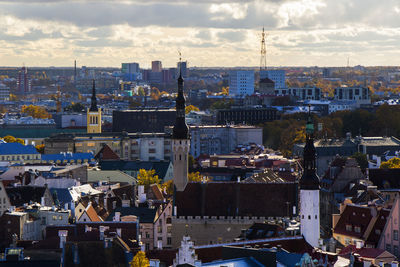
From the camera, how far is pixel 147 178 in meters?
123

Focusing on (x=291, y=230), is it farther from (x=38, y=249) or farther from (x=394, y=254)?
(x=38, y=249)

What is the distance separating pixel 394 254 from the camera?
2948 inches

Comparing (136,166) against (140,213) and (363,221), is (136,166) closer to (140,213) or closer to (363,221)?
(140,213)

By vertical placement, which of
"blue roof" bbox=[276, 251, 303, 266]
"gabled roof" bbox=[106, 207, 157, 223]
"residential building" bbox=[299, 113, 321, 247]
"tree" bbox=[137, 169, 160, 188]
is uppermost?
"residential building" bbox=[299, 113, 321, 247]

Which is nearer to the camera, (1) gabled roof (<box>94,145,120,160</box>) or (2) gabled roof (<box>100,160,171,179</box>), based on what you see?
(2) gabled roof (<box>100,160,171,179</box>)

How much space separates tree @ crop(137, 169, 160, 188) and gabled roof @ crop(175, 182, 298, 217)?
33.0m

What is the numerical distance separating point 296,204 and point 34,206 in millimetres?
18778

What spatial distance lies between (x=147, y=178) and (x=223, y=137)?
68.1 meters

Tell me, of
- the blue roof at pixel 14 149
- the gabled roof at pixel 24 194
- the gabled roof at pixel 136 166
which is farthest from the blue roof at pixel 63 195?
the blue roof at pixel 14 149

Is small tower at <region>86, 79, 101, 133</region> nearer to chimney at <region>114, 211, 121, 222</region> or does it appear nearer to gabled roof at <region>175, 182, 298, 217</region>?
gabled roof at <region>175, 182, 298, 217</region>

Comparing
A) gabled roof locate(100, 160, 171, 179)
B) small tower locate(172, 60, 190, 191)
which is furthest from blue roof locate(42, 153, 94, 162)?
small tower locate(172, 60, 190, 191)

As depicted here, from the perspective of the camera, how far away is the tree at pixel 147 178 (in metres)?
120

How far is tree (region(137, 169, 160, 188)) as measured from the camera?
12050 centimetres

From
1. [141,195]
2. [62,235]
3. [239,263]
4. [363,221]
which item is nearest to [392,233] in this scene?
[363,221]
